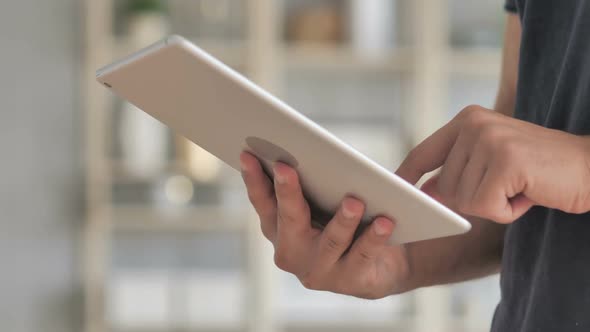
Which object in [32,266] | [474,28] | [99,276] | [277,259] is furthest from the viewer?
[474,28]

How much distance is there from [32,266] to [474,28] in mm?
1809

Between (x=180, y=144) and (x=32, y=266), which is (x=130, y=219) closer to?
(x=180, y=144)

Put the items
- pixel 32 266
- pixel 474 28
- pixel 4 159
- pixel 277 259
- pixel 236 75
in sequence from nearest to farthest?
pixel 236 75 → pixel 277 259 → pixel 4 159 → pixel 32 266 → pixel 474 28

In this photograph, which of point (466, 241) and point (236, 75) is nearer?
point (236, 75)

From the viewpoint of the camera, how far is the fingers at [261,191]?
2.35ft

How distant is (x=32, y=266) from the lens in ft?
6.65

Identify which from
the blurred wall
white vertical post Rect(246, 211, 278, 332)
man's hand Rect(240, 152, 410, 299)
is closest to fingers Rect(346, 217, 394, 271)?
man's hand Rect(240, 152, 410, 299)

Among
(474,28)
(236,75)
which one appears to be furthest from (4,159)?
(474,28)

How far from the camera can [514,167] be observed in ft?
1.76

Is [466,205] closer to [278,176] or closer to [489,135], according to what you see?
[489,135]

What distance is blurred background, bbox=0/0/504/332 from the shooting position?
2648 millimetres

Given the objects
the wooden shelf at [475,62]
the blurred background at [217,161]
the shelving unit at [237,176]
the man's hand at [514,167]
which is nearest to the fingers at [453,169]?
the man's hand at [514,167]

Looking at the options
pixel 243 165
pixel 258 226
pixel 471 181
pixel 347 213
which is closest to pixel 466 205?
pixel 471 181

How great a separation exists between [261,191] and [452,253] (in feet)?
0.74
